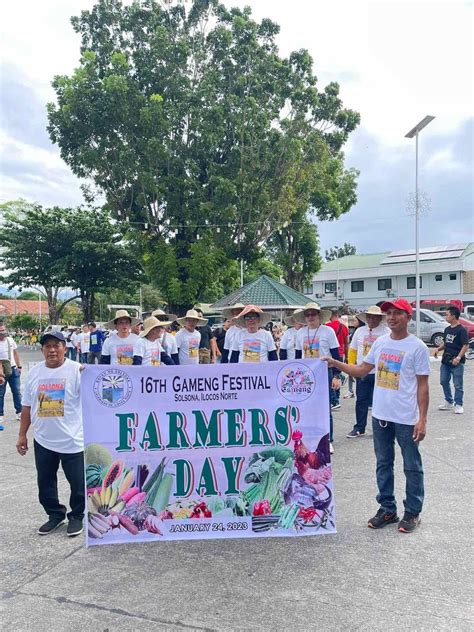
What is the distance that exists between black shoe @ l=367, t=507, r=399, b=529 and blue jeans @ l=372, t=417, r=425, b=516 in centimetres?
3

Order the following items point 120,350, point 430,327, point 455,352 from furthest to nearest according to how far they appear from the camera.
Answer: point 430,327
point 455,352
point 120,350

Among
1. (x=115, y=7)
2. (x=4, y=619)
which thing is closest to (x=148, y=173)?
(x=115, y=7)

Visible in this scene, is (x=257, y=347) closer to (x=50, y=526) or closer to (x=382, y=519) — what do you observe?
(x=382, y=519)

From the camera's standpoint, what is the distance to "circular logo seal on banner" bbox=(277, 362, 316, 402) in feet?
12.8

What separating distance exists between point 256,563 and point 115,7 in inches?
1057

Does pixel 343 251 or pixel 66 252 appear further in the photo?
pixel 343 251

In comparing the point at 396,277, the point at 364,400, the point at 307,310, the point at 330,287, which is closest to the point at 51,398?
the point at 307,310

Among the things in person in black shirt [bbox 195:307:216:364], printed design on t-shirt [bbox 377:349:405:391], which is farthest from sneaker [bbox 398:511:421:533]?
person in black shirt [bbox 195:307:216:364]

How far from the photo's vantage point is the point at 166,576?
3328 millimetres

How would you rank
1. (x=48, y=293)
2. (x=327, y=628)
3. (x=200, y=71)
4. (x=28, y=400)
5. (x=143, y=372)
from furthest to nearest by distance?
(x=48, y=293) < (x=200, y=71) < (x=28, y=400) < (x=143, y=372) < (x=327, y=628)

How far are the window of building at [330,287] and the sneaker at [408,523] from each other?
51.3 metres

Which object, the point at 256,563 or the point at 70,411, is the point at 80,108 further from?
the point at 256,563

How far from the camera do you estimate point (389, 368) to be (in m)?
4.05

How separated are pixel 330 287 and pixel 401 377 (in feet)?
171
